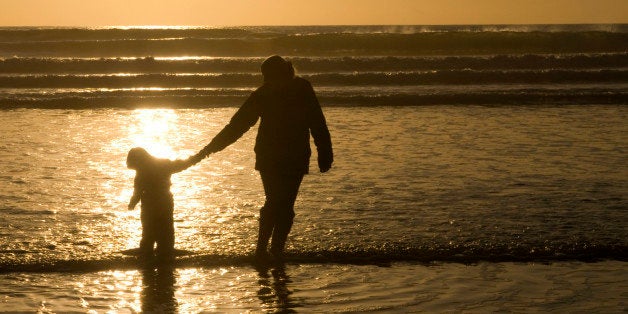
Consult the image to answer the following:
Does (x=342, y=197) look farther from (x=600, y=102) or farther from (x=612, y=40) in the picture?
(x=612, y=40)

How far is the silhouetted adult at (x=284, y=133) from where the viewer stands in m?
7.86

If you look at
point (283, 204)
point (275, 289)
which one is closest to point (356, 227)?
point (283, 204)

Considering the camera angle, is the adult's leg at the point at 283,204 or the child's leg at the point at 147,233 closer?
the adult's leg at the point at 283,204

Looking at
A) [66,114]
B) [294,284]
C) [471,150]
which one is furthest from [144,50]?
[294,284]

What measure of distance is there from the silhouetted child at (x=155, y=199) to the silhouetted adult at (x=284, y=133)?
2.11ft

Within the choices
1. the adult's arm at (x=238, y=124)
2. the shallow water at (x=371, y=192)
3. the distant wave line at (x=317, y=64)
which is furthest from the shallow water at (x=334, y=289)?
the distant wave line at (x=317, y=64)

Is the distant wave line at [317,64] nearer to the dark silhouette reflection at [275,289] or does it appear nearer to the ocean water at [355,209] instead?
the ocean water at [355,209]

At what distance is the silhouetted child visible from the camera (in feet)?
26.9

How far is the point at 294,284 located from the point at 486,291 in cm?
130

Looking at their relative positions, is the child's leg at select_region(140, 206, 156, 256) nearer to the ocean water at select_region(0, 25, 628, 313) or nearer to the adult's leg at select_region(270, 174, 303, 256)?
the ocean water at select_region(0, 25, 628, 313)

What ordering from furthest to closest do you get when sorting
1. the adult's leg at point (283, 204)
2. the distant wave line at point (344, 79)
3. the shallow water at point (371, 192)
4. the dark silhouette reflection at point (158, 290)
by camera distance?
the distant wave line at point (344, 79) → the shallow water at point (371, 192) → the adult's leg at point (283, 204) → the dark silhouette reflection at point (158, 290)

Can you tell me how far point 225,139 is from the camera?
323 inches

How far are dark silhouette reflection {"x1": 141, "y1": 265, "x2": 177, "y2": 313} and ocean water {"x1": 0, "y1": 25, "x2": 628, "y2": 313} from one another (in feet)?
0.07

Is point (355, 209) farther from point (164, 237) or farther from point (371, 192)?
point (164, 237)
